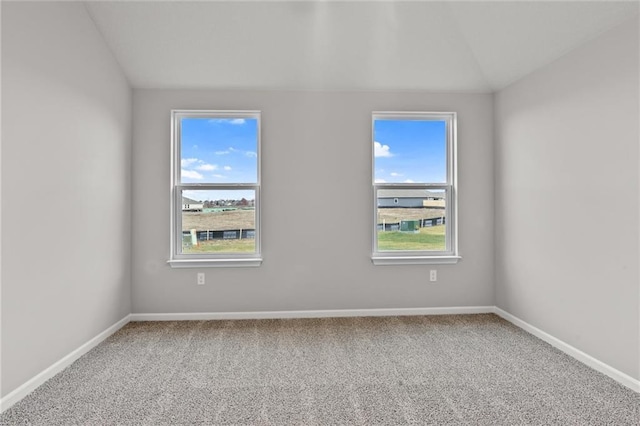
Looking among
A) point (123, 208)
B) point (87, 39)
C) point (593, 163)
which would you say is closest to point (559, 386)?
point (593, 163)

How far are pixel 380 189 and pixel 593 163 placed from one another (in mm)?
1751

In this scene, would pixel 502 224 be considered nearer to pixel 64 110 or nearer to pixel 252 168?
pixel 252 168

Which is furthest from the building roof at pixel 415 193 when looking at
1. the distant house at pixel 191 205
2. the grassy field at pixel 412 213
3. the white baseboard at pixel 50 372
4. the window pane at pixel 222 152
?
the white baseboard at pixel 50 372

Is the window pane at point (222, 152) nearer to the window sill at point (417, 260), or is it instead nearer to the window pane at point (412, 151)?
the window pane at point (412, 151)

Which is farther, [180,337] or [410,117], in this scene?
[410,117]

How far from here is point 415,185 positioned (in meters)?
Answer: 3.72

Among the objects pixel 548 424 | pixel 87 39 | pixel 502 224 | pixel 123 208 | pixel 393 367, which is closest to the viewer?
pixel 548 424

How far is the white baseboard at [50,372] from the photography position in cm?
199

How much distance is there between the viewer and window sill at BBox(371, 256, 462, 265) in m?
3.60

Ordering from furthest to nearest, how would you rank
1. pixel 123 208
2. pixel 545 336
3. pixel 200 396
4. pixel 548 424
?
pixel 123 208 < pixel 545 336 < pixel 200 396 < pixel 548 424

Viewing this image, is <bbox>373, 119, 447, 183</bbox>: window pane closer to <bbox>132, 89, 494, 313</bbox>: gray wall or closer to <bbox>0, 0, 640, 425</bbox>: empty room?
<bbox>0, 0, 640, 425</bbox>: empty room

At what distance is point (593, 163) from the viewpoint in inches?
97.1

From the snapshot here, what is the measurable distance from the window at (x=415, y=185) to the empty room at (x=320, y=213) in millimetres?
23

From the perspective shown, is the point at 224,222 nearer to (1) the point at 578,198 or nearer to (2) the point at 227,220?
(2) the point at 227,220
